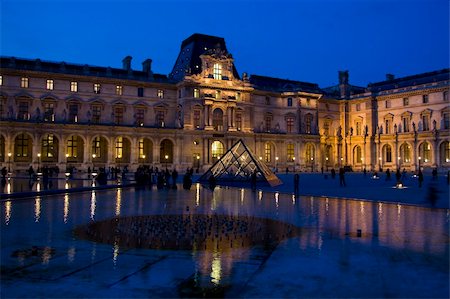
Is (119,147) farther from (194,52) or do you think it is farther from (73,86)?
(194,52)

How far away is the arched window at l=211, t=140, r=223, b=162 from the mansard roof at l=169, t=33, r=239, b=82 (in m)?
9.87

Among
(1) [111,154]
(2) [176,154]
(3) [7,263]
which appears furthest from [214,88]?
(3) [7,263]

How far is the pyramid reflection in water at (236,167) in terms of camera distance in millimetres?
34469

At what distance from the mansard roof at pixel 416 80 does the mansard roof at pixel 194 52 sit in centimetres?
2446

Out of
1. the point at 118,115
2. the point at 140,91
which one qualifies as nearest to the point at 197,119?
the point at 140,91

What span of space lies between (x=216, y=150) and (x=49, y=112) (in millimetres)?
21409

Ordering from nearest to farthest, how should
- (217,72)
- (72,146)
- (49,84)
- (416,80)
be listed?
(49,84), (72,146), (217,72), (416,80)

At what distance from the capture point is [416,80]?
62.0 meters

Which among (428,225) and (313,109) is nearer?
(428,225)

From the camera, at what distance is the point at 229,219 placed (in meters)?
12.4

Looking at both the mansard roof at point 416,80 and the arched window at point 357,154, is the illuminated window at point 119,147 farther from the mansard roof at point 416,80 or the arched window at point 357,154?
the mansard roof at point 416,80

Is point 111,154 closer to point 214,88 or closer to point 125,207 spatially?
point 214,88

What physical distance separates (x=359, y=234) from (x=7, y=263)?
7.26 metres

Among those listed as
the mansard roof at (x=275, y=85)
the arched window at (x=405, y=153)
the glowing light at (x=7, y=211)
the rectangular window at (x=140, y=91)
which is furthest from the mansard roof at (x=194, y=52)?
the glowing light at (x=7, y=211)
